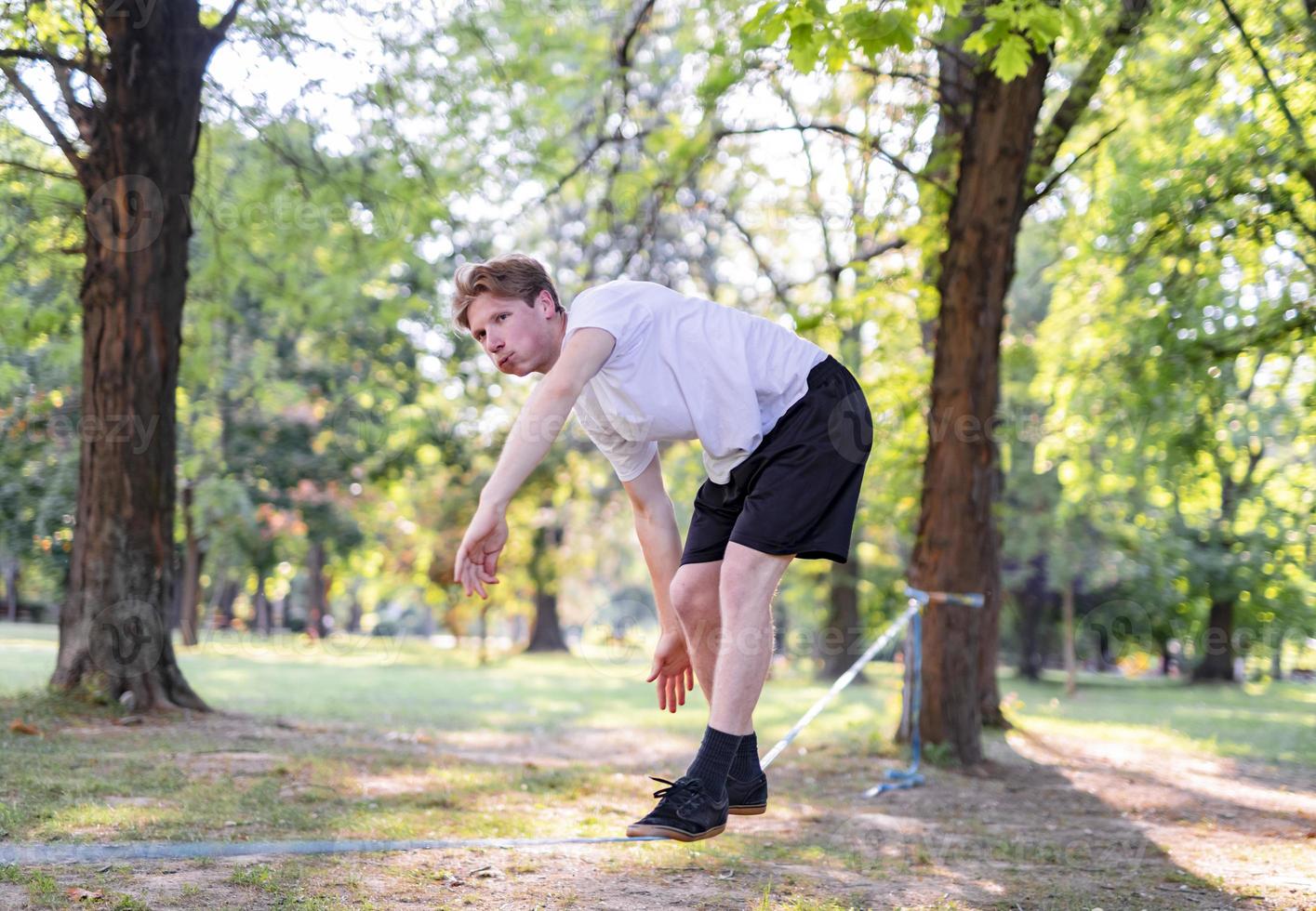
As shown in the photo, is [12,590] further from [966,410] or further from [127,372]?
[966,410]

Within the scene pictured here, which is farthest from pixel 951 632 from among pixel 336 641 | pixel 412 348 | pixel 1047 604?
pixel 336 641

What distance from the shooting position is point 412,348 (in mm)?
21781

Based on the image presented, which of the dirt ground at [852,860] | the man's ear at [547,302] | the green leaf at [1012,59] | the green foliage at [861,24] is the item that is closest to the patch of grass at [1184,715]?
the dirt ground at [852,860]

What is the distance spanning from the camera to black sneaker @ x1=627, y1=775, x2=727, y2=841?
3.26 metres

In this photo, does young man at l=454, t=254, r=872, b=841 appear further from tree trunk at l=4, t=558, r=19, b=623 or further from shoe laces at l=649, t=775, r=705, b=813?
tree trunk at l=4, t=558, r=19, b=623

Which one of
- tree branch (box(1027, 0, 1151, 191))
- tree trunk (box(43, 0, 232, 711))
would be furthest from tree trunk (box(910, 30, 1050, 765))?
tree trunk (box(43, 0, 232, 711))

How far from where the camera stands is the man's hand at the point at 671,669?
163 inches

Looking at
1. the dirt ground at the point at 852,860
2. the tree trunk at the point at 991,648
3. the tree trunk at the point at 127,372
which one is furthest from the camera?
the tree trunk at the point at 991,648

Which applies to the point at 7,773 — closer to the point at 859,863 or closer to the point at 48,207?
the point at 859,863

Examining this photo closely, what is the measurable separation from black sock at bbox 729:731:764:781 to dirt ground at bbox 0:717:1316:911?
1.52 ft

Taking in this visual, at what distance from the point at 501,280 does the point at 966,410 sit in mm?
5577

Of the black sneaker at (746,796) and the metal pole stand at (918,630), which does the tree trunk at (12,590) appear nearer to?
the metal pole stand at (918,630)

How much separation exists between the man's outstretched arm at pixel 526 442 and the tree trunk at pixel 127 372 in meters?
6.05

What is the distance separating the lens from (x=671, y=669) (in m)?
4.23
